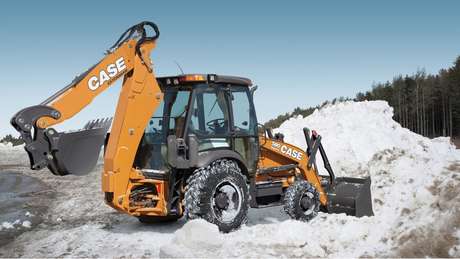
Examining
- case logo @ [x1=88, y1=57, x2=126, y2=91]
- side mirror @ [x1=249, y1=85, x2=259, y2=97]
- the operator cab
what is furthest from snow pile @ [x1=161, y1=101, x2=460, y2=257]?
case logo @ [x1=88, y1=57, x2=126, y2=91]

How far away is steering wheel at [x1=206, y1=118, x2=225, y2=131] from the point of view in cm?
804

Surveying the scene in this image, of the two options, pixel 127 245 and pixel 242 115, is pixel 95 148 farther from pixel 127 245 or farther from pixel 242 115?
pixel 242 115

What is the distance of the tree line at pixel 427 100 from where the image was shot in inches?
2232

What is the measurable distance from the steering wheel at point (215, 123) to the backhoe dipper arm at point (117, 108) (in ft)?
2.81

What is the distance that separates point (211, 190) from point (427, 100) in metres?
62.0

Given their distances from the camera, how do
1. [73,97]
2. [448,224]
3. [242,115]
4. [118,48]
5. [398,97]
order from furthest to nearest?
[398,97] < [242,115] < [118,48] < [73,97] < [448,224]

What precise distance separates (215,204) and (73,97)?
2.49m

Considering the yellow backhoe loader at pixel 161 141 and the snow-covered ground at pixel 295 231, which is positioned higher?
the yellow backhoe loader at pixel 161 141

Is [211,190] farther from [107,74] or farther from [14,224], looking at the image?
[14,224]

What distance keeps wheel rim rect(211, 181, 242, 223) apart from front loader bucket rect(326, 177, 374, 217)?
7.41 feet

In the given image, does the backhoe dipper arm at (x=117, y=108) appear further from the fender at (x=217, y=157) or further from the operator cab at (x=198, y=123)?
the fender at (x=217, y=157)

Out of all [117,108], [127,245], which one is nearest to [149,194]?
[127,245]

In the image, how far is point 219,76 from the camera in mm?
8117

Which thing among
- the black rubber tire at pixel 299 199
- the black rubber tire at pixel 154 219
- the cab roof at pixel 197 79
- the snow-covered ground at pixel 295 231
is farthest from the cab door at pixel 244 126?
the black rubber tire at pixel 154 219
